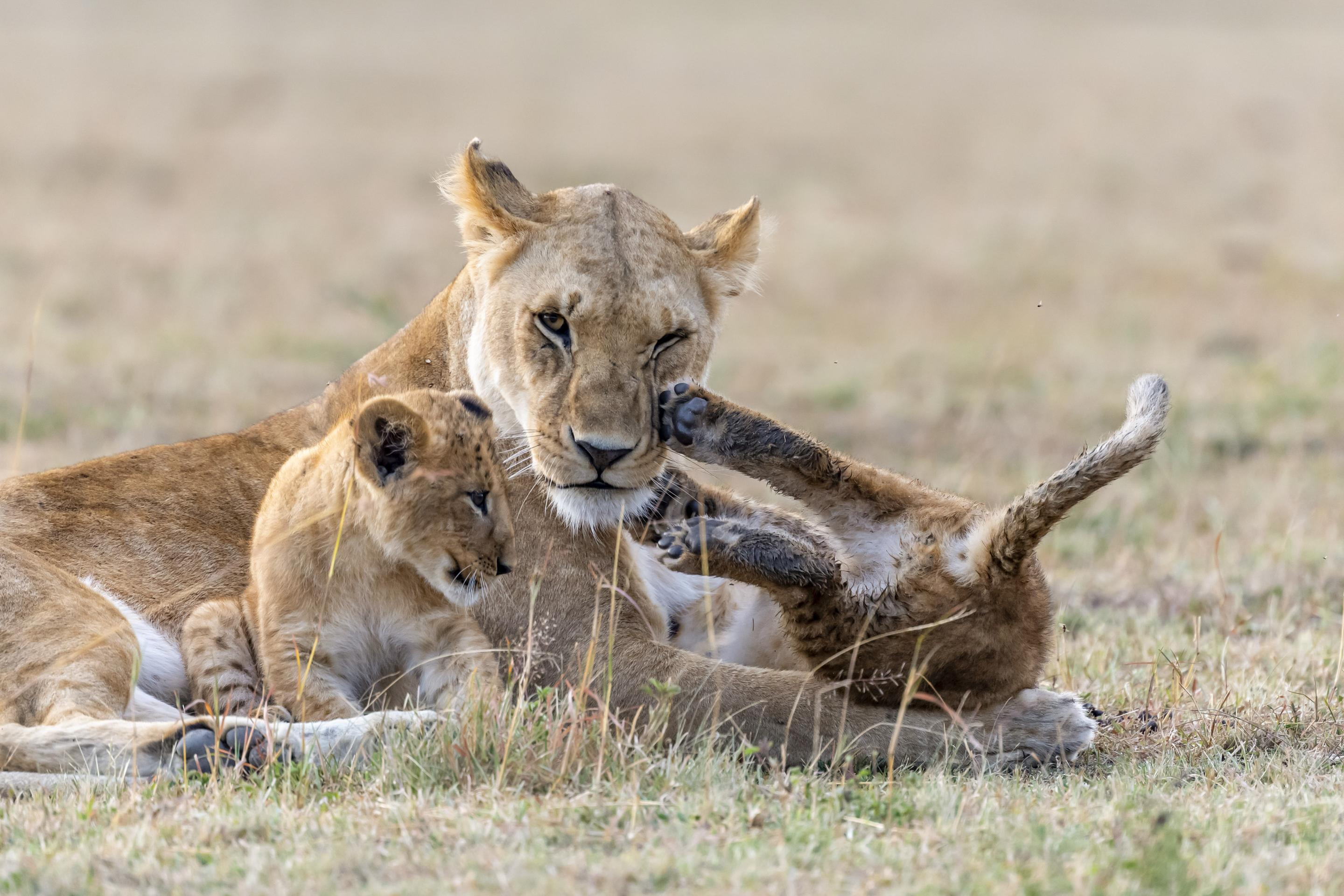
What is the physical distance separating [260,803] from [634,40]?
39680mm

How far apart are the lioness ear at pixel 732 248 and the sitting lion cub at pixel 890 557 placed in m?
0.53

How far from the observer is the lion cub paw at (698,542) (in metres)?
3.96

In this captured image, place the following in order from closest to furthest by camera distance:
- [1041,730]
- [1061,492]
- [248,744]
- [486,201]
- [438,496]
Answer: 1. [248,744]
2. [1061,492]
3. [438,496]
4. [1041,730]
5. [486,201]

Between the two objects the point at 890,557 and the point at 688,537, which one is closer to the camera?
the point at 688,537

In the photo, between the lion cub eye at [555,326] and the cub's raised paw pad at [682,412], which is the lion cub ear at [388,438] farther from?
the cub's raised paw pad at [682,412]

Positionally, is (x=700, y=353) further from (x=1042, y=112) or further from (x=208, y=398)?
(x=1042, y=112)

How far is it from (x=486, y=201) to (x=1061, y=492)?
1780mm

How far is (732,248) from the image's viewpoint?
15.6ft

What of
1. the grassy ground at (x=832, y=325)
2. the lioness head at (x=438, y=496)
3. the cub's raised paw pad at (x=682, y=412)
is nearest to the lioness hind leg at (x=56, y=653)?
the grassy ground at (x=832, y=325)

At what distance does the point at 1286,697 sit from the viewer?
4.72 m

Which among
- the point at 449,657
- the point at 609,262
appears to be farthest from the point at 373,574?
the point at 609,262

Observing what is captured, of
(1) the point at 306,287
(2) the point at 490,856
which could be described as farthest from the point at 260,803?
(1) the point at 306,287

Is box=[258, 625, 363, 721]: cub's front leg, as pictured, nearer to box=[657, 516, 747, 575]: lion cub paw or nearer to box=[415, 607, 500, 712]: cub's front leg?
box=[415, 607, 500, 712]: cub's front leg

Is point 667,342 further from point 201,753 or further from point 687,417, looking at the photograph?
point 201,753
